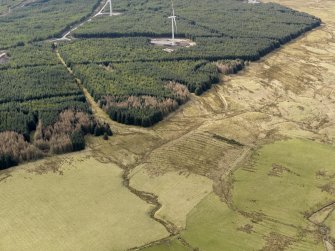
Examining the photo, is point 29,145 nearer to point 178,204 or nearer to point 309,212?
point 178,204

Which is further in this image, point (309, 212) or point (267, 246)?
point (309, 212)

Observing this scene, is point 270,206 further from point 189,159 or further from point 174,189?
point 189,159

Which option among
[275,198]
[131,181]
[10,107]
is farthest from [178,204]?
[10,107]

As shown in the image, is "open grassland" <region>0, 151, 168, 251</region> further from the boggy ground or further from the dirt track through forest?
the dirt track through forest

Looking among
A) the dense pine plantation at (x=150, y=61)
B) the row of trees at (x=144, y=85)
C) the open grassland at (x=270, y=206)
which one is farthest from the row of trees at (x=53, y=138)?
the open grassland at (x=270, y=206)

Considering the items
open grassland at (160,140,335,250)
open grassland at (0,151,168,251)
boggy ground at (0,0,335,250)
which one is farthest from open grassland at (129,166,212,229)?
open grassland at (0,151,168,251)

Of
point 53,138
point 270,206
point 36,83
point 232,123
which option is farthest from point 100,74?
point 270,206
